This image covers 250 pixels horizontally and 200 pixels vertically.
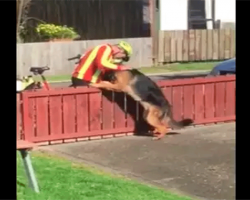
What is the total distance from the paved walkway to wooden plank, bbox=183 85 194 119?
1.09 ft

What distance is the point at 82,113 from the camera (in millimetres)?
10523

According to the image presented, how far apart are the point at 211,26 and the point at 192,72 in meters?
7.32

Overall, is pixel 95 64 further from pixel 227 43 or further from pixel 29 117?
pixel 227 43

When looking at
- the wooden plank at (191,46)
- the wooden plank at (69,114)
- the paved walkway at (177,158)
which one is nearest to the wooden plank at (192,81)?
the paved walkway at (177,158)

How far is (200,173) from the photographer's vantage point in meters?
8.39

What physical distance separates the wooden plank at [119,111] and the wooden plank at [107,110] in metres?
0.07

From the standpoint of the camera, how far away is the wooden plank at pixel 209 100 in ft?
38.9

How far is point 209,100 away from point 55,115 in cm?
290

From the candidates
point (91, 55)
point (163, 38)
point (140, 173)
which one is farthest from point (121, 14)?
point (140, 173)

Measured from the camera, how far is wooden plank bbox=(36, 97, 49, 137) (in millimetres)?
10078

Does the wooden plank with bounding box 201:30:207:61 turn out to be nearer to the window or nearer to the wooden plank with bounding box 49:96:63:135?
the window

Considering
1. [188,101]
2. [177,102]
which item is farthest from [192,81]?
[177,102]
